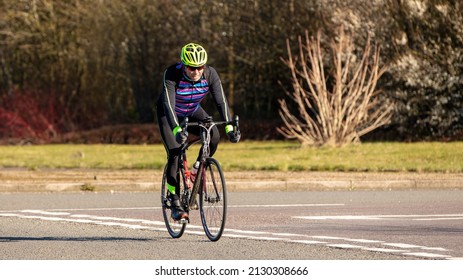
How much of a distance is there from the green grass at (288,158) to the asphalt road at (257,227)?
411 centimetres

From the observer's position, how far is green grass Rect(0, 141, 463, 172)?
73.8ft

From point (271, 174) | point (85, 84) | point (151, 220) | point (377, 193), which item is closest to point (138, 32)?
point (85, 84)

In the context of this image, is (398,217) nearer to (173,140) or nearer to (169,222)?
(169,222)

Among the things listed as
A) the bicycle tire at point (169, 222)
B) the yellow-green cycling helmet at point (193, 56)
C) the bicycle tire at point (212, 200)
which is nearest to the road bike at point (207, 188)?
the bicycle tire at point (212, 200)

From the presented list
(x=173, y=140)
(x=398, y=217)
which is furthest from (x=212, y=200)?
(x=398, y=217)

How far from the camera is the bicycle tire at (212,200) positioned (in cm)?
1134

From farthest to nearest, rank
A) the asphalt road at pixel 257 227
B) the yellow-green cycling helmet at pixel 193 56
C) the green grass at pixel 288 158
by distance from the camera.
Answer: the green grass at pixel 288 158, the yellow-green cycling helmet at pixel 193 56, the asphalt road at pixel 257 227

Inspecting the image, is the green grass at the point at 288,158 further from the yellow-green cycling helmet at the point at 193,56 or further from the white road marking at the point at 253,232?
the yellow-green cycling helmet at the point at 193,56

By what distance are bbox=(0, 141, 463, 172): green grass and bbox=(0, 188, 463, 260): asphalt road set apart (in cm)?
411

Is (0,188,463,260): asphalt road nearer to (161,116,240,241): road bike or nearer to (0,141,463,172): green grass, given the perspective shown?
(161,116,240,241): road bike

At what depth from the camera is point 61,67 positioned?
42.1 meters

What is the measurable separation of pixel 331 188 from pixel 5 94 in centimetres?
2474

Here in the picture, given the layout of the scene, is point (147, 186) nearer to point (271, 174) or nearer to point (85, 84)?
point (271, 174)

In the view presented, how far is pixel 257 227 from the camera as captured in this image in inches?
519
